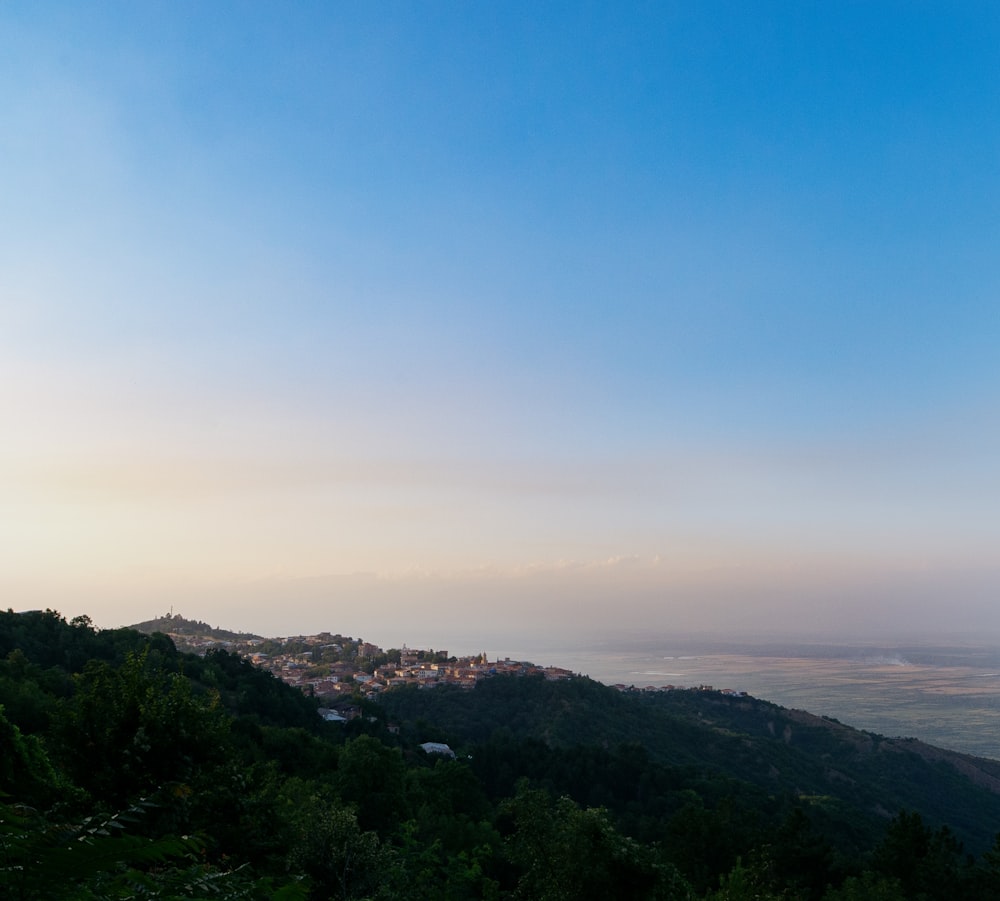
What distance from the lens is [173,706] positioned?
11141 mm

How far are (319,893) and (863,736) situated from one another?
7389cm

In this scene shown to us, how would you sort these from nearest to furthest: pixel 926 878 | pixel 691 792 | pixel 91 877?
1. pixel 91 877
2. pixel 926 878
3. pixel 691 792

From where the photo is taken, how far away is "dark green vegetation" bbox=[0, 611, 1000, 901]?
875cm

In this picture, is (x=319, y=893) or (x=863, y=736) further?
(x=863, y=736)

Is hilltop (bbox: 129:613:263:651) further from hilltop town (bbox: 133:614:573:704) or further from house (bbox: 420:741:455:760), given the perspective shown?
house (bbox: 420:741:455:760)

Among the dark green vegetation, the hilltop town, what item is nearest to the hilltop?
the hilltop town

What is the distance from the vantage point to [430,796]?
3094 centimetres

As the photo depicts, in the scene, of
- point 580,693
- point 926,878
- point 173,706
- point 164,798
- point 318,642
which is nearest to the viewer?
point 164,798

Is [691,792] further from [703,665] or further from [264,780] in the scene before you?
[703,665]

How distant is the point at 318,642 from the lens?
119812mm

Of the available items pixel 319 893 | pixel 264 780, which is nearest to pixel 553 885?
pixel 319 893

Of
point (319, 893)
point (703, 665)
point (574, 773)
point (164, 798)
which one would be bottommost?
point (703, 665)

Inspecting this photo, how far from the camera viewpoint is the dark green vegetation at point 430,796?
344 inches

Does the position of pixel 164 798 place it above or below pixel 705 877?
above
